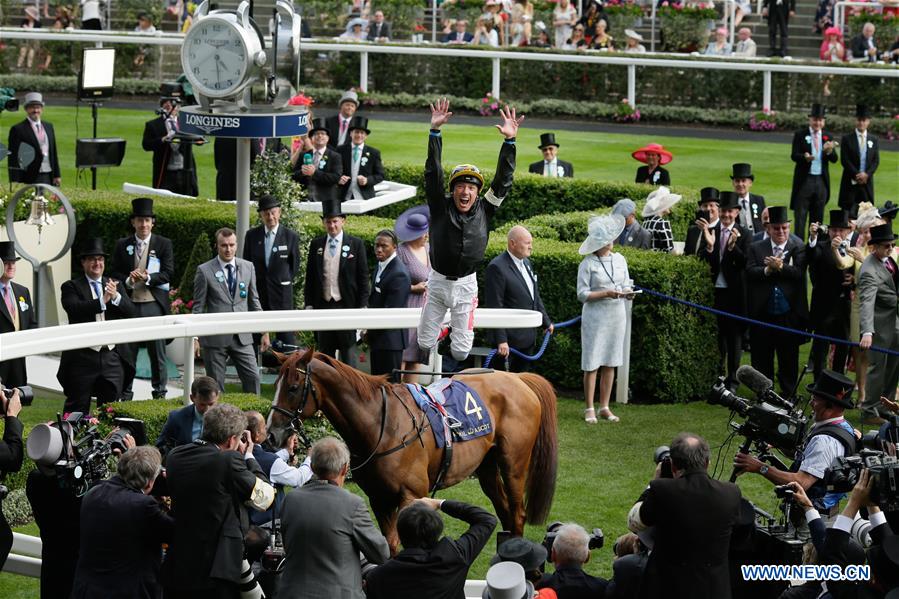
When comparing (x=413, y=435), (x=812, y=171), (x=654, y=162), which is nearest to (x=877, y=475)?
(x=413, y=435)

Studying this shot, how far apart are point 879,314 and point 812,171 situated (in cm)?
621

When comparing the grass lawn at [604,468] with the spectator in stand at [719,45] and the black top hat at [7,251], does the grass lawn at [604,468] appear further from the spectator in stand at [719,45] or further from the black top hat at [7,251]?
the spectator in stand at [719,45]

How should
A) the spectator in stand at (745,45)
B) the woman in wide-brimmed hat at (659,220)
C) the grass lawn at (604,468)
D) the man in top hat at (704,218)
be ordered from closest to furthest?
the grass lawn at (604,468), the man in top hat at (704,218), the woman in wide-brimmed hat at (659,220), the spectator in stand at (745,45)

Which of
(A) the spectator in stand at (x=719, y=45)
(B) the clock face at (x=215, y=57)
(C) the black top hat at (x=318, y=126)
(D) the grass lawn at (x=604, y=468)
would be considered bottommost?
(D) the grass lawn at (x=604, y=468)

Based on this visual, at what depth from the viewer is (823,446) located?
8242 millimetres

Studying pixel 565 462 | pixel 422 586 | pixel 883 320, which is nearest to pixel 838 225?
pixel 883 320

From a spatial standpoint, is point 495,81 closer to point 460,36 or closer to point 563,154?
point 460,36

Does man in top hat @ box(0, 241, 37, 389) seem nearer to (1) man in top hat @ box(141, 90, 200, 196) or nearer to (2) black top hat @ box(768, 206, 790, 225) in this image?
(2) black top hat @ box(768, 206, 790, 225)

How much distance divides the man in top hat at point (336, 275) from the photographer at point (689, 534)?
674cm

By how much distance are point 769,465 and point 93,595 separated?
11.8 ft

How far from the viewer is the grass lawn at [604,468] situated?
10.1 meters

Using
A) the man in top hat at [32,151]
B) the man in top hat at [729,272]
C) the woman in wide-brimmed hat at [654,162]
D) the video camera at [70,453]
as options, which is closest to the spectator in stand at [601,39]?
the woman in wide-brimmed hat at [654,162]

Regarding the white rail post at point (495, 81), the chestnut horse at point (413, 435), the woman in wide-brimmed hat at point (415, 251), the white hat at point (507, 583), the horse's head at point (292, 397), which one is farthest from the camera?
the white rail post at point (495, 81)

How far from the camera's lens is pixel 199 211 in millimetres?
16109
